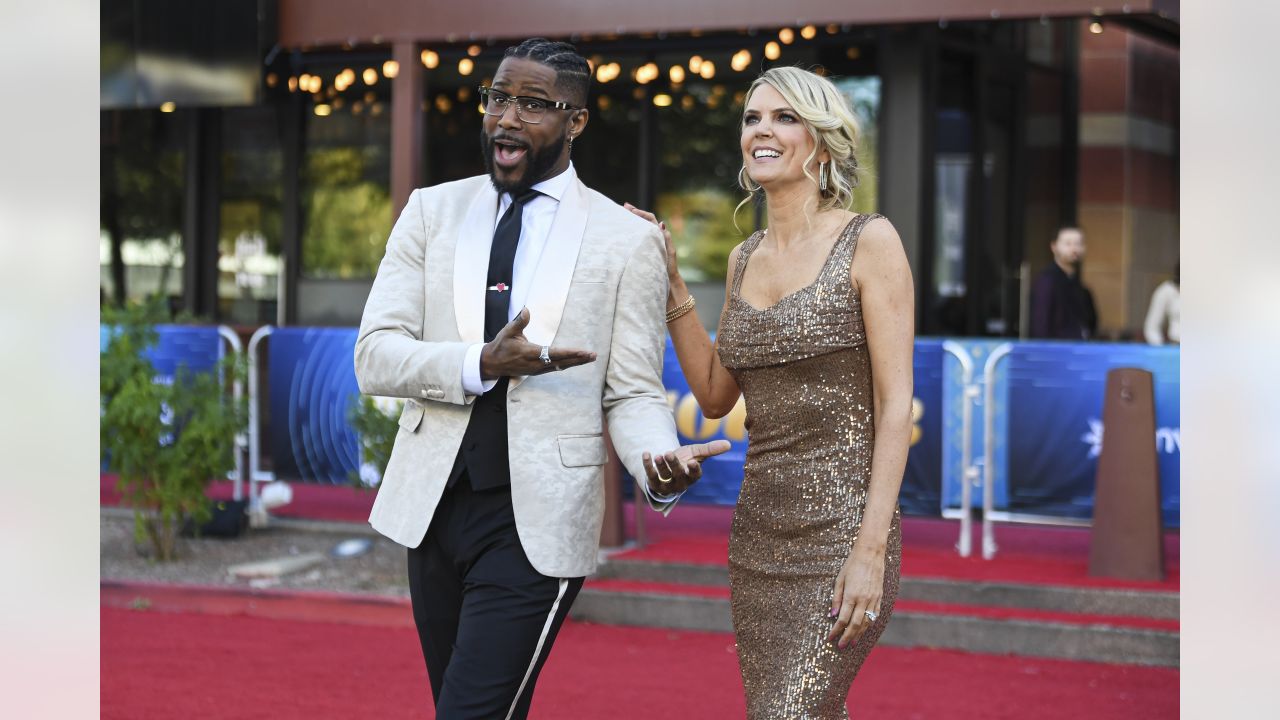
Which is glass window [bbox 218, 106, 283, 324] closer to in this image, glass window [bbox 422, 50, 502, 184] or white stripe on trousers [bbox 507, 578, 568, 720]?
glass window [bbox 422, 50, 502, 184]

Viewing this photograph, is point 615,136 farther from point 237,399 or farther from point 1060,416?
point 1060,416

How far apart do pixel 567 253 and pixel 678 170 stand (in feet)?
38.0

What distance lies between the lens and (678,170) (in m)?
14.6

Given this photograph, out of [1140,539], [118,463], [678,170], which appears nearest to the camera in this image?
[1140,539]

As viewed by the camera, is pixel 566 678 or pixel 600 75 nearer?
pixel 566 678

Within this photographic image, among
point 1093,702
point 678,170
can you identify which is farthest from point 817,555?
point 678,170

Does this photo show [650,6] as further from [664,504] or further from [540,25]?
[664,504]

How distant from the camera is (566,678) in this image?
6.51 metres

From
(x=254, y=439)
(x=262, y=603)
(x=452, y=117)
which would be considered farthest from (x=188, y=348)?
(x=452, y=117)

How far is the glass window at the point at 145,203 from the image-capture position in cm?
1595

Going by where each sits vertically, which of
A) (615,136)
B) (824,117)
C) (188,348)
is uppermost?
(615,136)

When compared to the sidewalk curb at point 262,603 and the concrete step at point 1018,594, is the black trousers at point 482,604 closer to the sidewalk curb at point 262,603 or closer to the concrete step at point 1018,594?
the sidewalk curb at point 262,603

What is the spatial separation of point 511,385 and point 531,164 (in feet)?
1.62

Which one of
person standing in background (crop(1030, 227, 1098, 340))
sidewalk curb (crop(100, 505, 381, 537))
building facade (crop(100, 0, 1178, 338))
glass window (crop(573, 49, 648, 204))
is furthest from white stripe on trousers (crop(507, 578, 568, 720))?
glass window (crop(573, 49, 648, 204))
